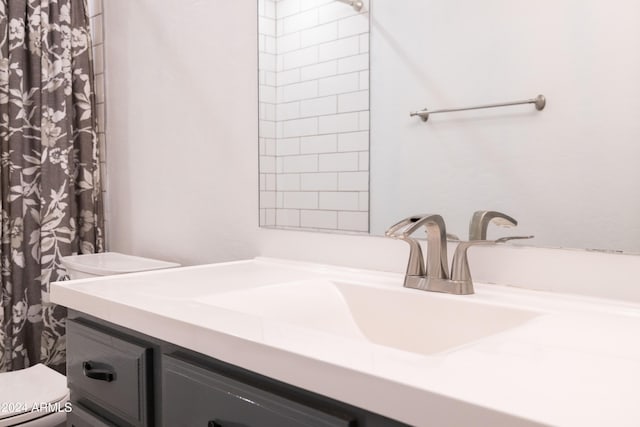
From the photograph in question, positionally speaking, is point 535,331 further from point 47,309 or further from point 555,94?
point 47,309

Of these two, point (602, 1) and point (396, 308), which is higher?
point (602, 1)

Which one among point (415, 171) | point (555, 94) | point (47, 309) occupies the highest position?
point (555, 94)

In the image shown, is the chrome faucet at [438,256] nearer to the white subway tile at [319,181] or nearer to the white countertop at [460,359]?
the white countertop at [460,359]

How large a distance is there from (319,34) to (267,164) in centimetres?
40

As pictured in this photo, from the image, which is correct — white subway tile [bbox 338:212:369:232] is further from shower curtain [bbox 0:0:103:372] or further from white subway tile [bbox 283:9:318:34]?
shower curtain [bbox 0:0:103:372]

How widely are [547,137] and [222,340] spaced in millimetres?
708

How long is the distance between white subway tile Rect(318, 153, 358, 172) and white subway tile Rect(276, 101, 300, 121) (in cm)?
16

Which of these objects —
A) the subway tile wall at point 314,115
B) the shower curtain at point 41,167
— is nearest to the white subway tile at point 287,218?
the subway tile wall at point 314,115

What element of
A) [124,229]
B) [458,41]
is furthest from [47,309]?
[458,41]

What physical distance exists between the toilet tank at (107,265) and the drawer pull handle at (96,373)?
2.23 ft

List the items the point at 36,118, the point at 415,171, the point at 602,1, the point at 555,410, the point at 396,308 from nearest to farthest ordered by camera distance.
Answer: the point at 555,410
the point at 602,1
the point at 396,308
the point at 415,171
the point at 36,118

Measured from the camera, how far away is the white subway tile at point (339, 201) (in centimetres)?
136

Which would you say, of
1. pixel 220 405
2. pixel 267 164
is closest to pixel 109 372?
pixel 220 405

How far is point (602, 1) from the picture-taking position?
96cm
